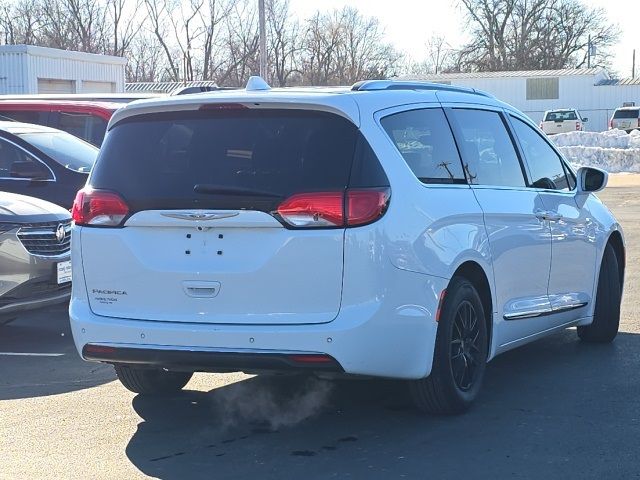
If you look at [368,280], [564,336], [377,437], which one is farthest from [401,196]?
[564,336]

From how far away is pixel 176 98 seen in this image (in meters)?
5.82

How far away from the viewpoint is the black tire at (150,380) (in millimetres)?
6480

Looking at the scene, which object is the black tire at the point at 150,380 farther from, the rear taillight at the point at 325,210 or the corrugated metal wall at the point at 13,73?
the corrugated metal wall at the point at 13,73

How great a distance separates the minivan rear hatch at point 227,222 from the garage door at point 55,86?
2755 cm

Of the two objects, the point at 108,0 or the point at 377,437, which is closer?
the point at 377,437

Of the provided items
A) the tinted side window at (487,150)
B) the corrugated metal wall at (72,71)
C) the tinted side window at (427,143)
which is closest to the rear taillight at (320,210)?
the tinted side window at (427,143)

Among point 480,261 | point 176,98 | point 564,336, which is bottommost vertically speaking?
point 564,336

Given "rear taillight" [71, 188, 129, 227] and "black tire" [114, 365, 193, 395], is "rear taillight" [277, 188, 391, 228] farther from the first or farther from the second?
"black tire" [114, 365, 193, 395]

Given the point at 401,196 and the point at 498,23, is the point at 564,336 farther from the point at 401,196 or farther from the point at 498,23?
the point at 498,23

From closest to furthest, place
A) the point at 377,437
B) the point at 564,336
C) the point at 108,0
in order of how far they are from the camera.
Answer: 1. the point at 377,437
2. the point at 564,336
3. the point at 108,0

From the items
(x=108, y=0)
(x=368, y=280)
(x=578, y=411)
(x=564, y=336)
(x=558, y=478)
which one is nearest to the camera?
(x=558, y=478)

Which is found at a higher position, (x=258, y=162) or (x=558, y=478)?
(x=258, y=162)

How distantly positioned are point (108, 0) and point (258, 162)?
2687 inches

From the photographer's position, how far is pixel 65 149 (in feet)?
35.4
